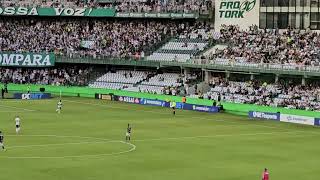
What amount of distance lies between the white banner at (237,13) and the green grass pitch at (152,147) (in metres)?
22.7

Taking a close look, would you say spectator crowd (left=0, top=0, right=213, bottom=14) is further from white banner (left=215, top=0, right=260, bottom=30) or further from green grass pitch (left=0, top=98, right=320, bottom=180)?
green grass pitch (left=0, top=98, right=320, bottom=180)

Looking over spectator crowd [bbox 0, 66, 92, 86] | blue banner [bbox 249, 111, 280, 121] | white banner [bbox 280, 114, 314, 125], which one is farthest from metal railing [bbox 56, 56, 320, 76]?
white banner [bbox 280, 114, 314, 125]

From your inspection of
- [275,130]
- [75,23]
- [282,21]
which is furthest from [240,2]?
[275,130]

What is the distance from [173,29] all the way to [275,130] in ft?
138

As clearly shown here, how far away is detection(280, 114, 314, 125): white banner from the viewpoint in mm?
66562

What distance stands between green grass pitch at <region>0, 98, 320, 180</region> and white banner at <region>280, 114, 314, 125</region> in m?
1.52

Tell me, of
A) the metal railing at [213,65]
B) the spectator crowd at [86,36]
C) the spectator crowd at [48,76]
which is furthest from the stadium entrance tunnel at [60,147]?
the spectator crowd at [48,76]

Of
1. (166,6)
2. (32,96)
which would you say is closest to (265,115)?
(32,96)

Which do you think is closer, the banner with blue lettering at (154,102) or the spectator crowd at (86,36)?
the banner with blue lettering at (154,102)

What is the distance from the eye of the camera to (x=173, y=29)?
10131cm

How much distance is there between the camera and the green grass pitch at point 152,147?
3888 centimetres

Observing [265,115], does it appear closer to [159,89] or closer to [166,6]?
[159,89]

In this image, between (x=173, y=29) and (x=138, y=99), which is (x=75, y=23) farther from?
(x=138, y=99)

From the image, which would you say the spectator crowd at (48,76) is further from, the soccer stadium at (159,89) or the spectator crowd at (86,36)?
the spectator crowd at (86,36)
